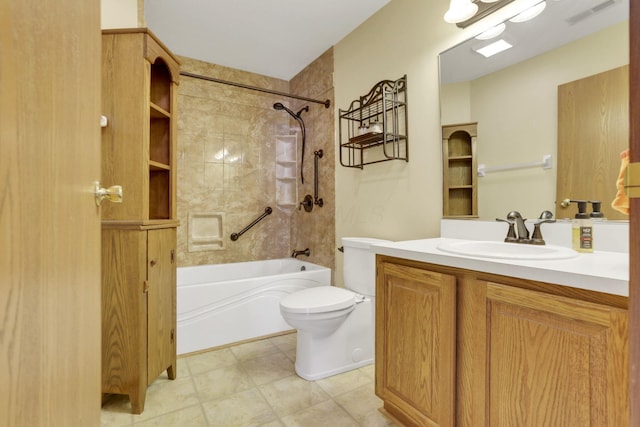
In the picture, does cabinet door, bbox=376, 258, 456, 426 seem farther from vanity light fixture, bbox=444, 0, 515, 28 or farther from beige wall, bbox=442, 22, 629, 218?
vanity light fixture, bbox=444, 0, 515, 28

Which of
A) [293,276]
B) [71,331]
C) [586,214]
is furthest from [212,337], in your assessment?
[586,214]

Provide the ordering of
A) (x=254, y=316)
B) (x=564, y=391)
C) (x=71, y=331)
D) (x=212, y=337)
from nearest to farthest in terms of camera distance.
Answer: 1. (x=71, y=331)
2. (x=564, y=391)
3. (x=212, y=337)
4. (x=254, y=316)

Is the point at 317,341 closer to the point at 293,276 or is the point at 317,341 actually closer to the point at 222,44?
the point at 293,276

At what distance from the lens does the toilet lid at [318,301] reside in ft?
5.66

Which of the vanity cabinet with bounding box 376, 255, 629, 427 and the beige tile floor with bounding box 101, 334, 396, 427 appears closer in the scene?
the vanity cabinet with bounding box 376, 255, 629, 427

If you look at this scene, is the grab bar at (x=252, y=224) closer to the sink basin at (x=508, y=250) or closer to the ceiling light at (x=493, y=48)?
the sink basin at (x=508, y=250)

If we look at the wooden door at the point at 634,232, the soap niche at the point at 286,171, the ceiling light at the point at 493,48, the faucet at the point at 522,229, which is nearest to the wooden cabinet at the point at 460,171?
the faucet at the point at 522,229

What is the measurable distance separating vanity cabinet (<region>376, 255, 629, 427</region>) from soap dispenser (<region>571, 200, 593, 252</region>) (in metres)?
0.46

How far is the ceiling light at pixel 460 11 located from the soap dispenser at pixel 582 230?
1.10 m

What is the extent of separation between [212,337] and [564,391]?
6.74 ft

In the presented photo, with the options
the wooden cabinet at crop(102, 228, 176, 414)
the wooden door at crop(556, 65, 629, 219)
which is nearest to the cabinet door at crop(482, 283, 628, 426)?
the wooden door at crop(556, 65, 629, 219)

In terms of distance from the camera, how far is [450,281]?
1.13 meters

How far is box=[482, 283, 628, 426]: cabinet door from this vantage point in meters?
0.75

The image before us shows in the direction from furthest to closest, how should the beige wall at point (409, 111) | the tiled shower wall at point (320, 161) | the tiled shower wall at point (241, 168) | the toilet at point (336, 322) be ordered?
the tiled shower wall at point (241, 168) → the tiled shower wall at point (320, 161) → the beige wall at point (409, 111) → the toilet at point (336, 322)
